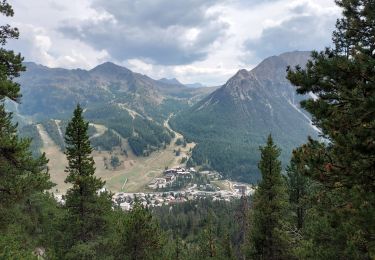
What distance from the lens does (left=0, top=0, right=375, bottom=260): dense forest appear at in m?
14.2

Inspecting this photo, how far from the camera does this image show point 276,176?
3531cm

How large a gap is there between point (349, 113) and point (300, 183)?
25.4 m

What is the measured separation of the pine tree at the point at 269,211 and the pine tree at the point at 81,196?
47.5ft

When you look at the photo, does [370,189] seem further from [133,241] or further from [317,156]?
[133,241]

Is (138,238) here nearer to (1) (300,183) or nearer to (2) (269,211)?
(2) (269,211)

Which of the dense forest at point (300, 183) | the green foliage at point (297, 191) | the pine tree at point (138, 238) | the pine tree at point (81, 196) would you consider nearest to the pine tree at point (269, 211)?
the dense forest at point (300, 183)

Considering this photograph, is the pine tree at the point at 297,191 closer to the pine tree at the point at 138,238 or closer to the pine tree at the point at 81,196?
the pine tree at the point at 138,238

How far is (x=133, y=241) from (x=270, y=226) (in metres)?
13.2

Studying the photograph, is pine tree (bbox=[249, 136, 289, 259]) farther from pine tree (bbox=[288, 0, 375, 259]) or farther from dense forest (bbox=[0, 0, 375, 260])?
pine tree (bbox=[288, 0, 375, 259])

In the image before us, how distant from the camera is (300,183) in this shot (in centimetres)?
3847

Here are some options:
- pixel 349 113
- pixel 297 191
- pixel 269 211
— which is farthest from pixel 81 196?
pixel 349 113

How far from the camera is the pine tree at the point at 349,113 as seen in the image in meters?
13.7

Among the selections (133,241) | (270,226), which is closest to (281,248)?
(270,226)

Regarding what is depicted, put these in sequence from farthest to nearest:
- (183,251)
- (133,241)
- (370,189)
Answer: (183,251) < (133,241) < (370,189)
